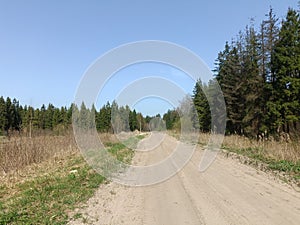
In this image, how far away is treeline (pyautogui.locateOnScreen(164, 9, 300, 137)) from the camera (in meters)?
23.8

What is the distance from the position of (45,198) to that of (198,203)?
3757 mm

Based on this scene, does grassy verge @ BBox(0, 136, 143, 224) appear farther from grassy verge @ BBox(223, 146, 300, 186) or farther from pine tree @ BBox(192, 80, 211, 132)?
pine tree @ BBox(192, 80, 211, 132)

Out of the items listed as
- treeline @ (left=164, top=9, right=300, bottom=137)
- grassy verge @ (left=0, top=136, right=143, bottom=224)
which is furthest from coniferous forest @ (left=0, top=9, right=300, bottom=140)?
grassy verge @ (left=0, top=136, right=143, bottom=224)

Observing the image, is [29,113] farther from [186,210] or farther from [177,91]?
[186,210]

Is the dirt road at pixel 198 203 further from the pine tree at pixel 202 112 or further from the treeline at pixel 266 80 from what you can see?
the pine tree at pixel 202 112

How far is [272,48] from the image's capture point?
86.1 feet

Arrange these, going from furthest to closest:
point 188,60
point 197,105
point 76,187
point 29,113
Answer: point 29,113 → point 197,105 → point 188,60 → point 76,187

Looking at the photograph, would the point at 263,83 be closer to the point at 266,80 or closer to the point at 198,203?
the point at 266,80

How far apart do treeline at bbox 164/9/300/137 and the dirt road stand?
1372 cm

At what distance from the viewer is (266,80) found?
2708 cm

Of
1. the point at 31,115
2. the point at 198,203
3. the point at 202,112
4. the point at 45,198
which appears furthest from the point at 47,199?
the point at 31,115

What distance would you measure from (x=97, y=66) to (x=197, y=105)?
41511 millimetres

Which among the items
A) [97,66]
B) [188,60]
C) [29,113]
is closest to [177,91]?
[188,60]

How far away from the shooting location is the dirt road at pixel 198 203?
4.71 metres
